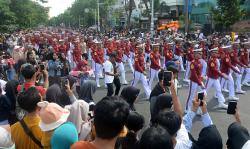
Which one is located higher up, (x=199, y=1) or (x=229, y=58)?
(x=199, y=1)

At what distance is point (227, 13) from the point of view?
115ft

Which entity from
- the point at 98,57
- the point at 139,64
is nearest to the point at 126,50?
the point at 98,57

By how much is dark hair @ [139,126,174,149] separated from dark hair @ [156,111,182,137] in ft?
1.98

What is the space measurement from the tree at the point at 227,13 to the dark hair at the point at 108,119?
3371 centimetres

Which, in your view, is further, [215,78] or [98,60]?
[98,60]

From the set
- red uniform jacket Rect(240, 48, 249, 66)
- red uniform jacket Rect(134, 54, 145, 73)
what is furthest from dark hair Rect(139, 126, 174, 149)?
red uniform jacket Rect(240, 48, 249, 66)

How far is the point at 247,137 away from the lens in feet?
12.3

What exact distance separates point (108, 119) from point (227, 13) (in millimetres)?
34262

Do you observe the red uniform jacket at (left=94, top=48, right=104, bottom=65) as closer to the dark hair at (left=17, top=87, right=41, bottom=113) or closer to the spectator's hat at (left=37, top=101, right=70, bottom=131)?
the dark hair at (left=17, top=87, right=41, bottom=113)

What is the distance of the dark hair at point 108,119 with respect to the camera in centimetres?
282

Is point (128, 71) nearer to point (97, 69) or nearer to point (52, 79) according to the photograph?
point (97, 69)

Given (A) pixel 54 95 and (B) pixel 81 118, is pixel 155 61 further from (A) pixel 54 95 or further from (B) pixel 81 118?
(B) pixel 81 118

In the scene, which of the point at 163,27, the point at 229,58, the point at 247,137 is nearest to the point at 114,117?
the point at 247,137

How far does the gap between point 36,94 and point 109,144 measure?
5.08 ft
